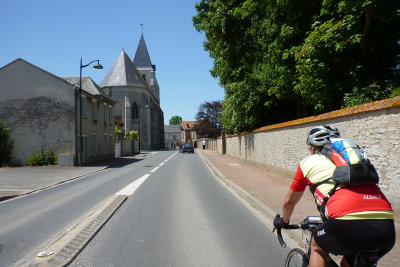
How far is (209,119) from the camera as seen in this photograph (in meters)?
58.6

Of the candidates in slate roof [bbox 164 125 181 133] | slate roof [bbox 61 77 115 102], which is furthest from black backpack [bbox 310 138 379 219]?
slate roof [bbox 164 125 181 133]

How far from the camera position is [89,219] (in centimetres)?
572

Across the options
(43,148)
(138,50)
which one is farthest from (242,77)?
(138,50)

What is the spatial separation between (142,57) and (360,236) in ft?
253

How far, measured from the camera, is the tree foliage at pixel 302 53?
32.5ft

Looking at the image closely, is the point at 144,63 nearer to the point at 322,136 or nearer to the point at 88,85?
the point at 88,85

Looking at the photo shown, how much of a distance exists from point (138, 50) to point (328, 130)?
254 ft

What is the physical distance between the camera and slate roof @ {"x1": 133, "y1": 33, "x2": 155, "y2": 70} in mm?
74188

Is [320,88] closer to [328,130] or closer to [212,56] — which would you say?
[328,130]

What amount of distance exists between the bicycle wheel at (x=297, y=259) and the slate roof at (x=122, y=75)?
56446 millimetres

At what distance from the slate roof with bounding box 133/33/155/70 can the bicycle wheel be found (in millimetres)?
74762

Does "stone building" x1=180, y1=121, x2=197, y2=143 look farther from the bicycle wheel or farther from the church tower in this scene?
the bicycle wheel

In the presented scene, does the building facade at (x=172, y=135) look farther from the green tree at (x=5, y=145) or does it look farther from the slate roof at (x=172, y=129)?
the green tree at (x=5, y=145)

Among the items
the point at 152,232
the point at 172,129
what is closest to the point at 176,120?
the point at 172,129
